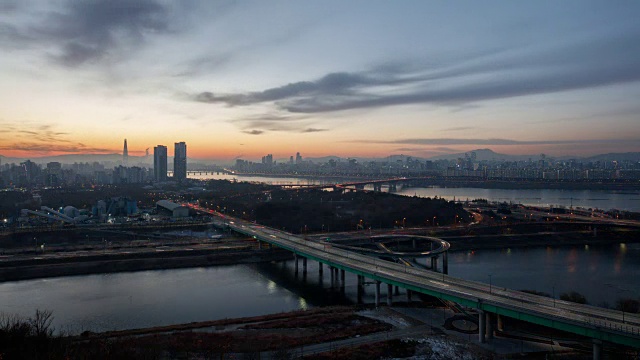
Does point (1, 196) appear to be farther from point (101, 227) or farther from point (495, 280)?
point (495, 280)

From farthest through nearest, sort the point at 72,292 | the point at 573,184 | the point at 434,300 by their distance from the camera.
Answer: the point at 573,184 → the point at 72,292 → the point at 434,300

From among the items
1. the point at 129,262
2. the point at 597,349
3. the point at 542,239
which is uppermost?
the point at 597,349

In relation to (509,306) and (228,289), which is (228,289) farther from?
(509,306)

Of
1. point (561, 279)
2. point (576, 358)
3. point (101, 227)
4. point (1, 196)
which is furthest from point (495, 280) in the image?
point (1, 196)

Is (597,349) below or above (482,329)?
above

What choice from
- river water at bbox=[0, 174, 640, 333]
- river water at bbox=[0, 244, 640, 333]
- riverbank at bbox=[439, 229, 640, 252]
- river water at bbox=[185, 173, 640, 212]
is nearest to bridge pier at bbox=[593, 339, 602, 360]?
river water at bbox=[0, 244, 640, 333]

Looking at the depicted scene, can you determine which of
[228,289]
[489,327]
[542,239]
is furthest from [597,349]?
[542,239]

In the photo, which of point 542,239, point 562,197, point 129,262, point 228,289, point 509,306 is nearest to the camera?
point 509,306
